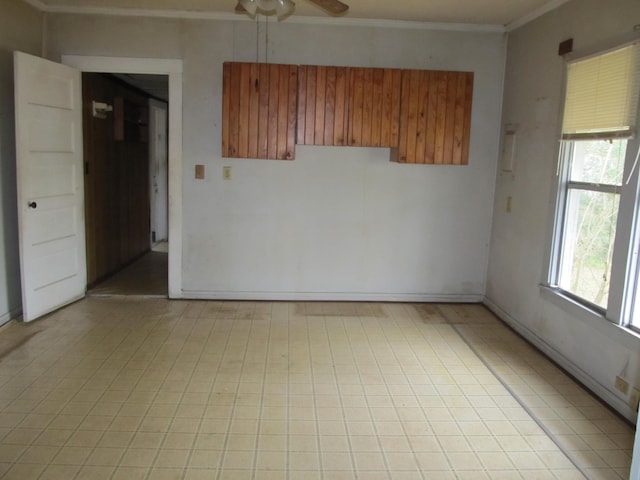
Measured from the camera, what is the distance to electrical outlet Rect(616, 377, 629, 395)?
294 centimetres

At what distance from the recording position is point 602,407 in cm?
308

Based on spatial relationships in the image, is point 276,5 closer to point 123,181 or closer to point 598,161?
point 598,161

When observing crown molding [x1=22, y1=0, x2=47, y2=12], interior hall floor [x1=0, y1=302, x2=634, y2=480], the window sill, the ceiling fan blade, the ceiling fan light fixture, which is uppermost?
crown molding [x1=22, y1=0, x2=47, y2=12]

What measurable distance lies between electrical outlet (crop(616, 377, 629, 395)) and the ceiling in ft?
8.84

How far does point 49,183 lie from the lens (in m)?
4.26

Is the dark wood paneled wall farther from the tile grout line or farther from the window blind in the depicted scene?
the window blind

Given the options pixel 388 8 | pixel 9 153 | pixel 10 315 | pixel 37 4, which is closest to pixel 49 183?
pixel 9 153

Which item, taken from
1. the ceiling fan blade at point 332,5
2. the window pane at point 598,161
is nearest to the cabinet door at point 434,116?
the window pane at point 598,161

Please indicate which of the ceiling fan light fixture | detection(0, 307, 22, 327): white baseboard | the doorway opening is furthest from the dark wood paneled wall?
the ceiling fan light fixture

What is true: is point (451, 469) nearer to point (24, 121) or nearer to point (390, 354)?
point (390, 354)

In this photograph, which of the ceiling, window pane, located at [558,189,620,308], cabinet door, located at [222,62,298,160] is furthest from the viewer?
cabinet door, located at [222,62,298,160]

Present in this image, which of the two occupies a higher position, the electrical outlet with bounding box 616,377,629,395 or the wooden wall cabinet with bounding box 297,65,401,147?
the wooden wall cabinet with bounding box 297,65,401,147

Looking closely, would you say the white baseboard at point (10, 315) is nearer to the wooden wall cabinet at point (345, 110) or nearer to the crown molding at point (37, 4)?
the wooden wall cabinet at point (345, 110)

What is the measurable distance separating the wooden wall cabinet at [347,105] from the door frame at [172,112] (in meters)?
1.13
